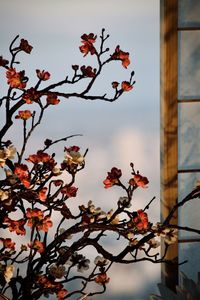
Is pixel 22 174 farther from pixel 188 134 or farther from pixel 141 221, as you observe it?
pixel 188 134

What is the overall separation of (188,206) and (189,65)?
0.63 m

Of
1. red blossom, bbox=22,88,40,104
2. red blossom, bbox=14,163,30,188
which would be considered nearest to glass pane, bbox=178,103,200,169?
red blossom, bbox=22,88,40,104

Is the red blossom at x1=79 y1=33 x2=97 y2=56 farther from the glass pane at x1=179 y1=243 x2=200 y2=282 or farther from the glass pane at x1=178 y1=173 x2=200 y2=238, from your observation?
the glass pane at x1=179 y1=243 x2=200 y2=282

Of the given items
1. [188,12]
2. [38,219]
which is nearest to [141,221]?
[38,219]

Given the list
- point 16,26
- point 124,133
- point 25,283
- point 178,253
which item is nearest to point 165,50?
point 124,133

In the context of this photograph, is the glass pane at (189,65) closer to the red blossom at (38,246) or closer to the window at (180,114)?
the window at (180,114)

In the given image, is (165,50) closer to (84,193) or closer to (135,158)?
(135,158)

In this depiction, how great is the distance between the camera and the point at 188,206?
Result: 3.02 m

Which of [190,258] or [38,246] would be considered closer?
[38,246]

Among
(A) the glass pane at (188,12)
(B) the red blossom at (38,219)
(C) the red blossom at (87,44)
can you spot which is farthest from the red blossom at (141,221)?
(A) the glass pane at (188,12)

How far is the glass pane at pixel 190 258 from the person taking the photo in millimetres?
3029

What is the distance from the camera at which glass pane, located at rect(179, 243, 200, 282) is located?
9.94 ft

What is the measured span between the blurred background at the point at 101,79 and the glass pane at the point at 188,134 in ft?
0.40

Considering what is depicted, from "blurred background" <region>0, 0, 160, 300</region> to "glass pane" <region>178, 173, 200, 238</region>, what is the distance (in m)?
0.13
